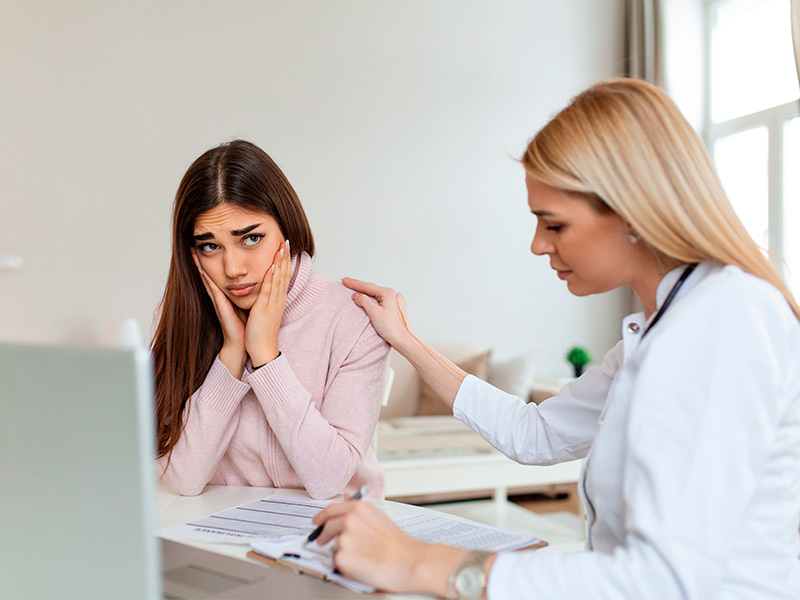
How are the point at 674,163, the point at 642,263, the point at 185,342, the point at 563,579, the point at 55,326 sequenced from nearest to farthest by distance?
the point at 563,579 → the point at 674,163 → the point at 642,263 → the point at 185,342 → the point at 55,326

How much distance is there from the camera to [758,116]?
179 inches

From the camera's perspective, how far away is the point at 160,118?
4.17m

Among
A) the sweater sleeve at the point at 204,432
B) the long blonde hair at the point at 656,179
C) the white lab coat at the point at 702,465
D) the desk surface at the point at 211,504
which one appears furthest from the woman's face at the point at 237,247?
the white lab coat at the point at 702,465

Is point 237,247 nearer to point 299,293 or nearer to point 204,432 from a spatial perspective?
point 299,293

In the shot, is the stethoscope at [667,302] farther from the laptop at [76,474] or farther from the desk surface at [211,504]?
the laptop at [76,474]

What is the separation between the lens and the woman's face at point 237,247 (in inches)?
59.1

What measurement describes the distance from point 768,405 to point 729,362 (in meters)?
0.06

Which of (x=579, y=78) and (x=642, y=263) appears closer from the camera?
(x=642, y=263)

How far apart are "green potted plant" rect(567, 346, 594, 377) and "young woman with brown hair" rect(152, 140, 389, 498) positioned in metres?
3.24

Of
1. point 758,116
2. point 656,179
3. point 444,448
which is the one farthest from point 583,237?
point 758,116

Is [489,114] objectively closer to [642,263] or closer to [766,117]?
[766,117]

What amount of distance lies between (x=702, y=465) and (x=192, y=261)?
3.77ft

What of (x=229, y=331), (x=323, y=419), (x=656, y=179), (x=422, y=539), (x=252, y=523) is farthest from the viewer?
(x=229, y=331)

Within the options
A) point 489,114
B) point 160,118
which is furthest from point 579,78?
point 160,118
